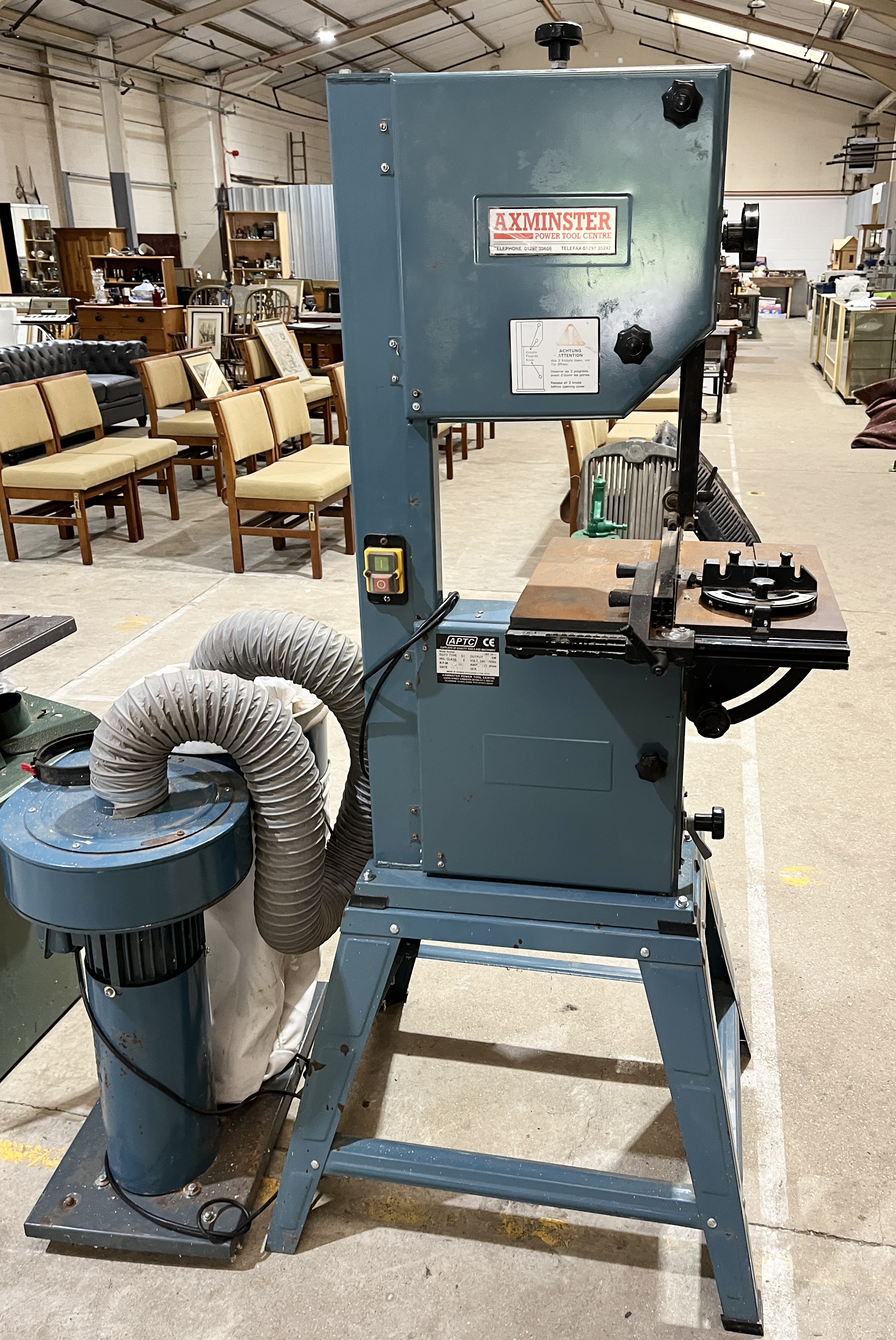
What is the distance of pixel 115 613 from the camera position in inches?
178

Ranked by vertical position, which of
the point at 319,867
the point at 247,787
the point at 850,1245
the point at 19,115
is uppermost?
the point at 19,115

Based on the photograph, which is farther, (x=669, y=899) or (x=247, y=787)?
(x=247, y=787)

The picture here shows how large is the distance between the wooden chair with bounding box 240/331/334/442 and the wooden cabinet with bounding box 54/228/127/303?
5804mm

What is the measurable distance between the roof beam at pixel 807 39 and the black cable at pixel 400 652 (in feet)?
46.4

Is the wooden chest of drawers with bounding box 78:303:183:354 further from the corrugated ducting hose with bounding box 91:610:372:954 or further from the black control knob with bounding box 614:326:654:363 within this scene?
the black control knob with bounding box 614:326:654:363

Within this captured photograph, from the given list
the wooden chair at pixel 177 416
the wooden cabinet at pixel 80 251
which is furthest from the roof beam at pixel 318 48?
the wooden chair at pixel 177 416

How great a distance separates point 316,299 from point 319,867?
11935mm

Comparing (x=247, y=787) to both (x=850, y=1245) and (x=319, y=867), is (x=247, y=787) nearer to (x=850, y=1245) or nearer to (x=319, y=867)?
(x=319, y=867)

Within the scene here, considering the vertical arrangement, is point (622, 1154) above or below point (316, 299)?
below

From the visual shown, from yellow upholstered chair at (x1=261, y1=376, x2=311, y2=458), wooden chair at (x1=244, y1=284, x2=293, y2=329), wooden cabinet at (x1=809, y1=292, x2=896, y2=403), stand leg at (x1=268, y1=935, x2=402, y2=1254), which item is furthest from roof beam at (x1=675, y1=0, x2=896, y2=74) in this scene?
stand leg at (x1=268, y1=935, x2=402, y2=1254)

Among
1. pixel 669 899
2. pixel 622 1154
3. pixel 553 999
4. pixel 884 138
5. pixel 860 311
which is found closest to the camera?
pixel 669 899

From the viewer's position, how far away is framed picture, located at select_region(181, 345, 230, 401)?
6.31 metres

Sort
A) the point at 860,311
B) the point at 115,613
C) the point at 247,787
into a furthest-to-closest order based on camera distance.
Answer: the point at 860,311 < the point at 115,613 < the point at 247,787

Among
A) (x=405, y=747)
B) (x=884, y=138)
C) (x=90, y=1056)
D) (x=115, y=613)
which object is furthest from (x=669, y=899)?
(x=884, y=138)
